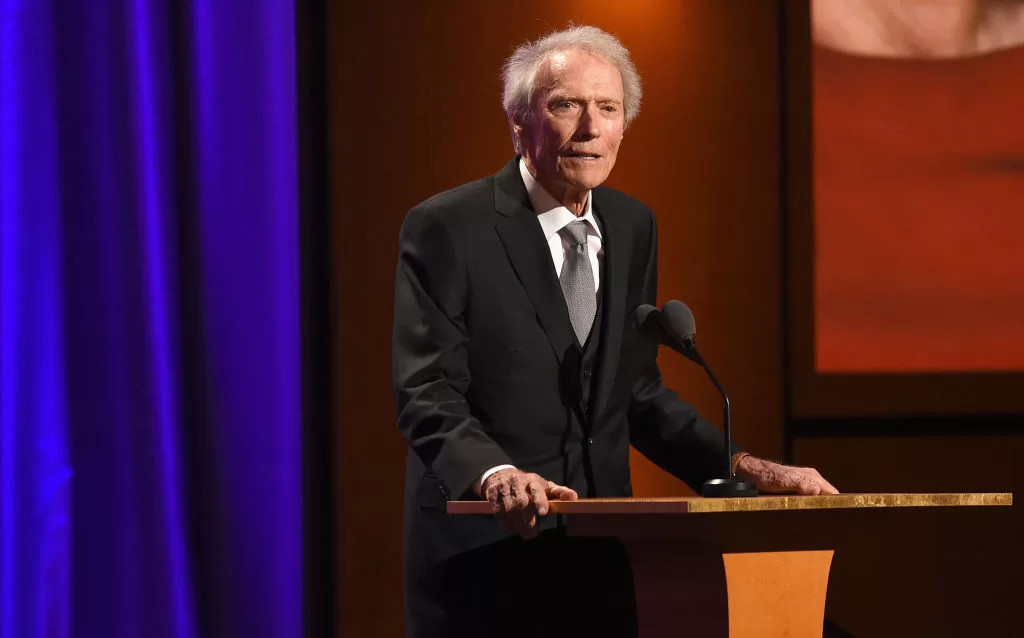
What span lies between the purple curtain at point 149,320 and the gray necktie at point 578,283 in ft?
3.78

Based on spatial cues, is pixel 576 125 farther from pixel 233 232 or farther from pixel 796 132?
pixel 796 132

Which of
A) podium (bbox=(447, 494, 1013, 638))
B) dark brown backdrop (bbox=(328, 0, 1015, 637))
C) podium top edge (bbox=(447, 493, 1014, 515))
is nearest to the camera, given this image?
podium top edge (bbox=(447, 493, 1014, 515))

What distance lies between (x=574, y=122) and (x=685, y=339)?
20.6 inches

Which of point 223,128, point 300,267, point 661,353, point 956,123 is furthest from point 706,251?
point 223,128

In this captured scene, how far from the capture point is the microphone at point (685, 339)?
62.1 inches

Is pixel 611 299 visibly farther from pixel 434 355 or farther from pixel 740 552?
pixel 740 552

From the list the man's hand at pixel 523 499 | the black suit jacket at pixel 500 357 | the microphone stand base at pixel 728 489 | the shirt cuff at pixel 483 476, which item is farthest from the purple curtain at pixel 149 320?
the microphone stand base at pixel 728 489

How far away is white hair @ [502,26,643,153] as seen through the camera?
2078 mm

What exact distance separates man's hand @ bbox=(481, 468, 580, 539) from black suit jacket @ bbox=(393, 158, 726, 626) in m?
0.31

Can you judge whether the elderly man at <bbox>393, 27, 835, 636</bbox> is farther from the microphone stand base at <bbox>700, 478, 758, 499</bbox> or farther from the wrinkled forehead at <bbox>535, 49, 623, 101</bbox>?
the microphone stand base at <bbox>700, 478, 758, 499</bbox>

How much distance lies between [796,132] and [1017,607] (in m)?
1.51

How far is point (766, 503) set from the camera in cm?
138

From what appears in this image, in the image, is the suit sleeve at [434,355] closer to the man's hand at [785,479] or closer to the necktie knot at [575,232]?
the necktie knot at [575,232]

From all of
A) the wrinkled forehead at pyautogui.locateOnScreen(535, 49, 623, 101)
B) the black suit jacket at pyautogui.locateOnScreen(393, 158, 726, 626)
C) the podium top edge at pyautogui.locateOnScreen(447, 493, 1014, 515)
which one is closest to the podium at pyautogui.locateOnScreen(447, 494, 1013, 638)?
the podium top edge at pyautogui.locateOnScreen(447, 493, 1014, 515)
